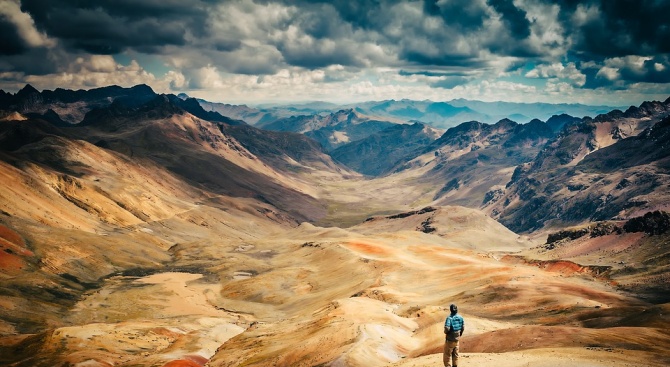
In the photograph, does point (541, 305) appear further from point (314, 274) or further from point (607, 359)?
point (314, 274)

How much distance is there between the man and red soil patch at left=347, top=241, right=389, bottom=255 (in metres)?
135

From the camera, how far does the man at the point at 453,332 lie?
33.6 meters

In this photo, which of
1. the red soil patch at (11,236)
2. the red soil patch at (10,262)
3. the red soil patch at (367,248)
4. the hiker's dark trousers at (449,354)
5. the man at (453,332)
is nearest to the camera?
the man at (453,332)

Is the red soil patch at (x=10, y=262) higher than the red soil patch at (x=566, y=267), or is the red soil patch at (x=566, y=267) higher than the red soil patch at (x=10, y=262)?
the red soil patch at (x=566, y=267)

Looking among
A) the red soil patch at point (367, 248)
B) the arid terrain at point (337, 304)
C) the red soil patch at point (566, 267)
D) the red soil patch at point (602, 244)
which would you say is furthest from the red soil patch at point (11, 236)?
the red soil patch at point (602, 244)

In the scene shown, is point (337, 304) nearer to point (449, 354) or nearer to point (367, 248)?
point (449, 354)

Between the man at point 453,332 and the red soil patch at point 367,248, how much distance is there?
135m

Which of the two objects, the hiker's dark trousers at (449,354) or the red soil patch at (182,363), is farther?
the red soil patch at (182,363)

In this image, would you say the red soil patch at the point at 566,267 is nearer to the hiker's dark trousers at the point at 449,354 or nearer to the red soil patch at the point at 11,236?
the hiker's dark trousers at the point at 449,354

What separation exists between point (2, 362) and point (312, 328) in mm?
52506

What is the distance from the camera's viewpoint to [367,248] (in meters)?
179

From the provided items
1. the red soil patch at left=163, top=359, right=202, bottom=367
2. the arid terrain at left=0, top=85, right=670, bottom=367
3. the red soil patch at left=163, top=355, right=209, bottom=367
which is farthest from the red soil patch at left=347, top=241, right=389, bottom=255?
the red soil patch at left=163, top=359, right=202, bottom=367

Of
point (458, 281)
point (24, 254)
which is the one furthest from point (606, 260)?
point (24, 254)

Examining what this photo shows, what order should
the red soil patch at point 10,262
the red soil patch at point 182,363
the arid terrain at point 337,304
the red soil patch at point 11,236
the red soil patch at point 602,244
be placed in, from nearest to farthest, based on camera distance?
1. the arid terrain at point 337,304
2. the red soil patch at point 182,363
3. the red soil patch at point 602,244
4. the red soil patch at point 10,262
5. the red soil patch at point 11,236
